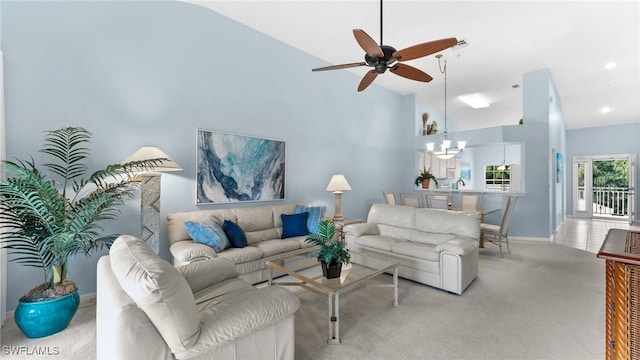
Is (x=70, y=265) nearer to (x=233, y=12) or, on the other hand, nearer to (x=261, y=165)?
(x=261, y=165)

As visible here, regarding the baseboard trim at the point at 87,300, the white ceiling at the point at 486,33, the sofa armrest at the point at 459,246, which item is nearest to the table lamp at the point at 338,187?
the white ceiling at the point at 486,33

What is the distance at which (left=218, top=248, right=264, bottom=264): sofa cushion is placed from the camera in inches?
119

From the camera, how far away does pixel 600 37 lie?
4.11 meters

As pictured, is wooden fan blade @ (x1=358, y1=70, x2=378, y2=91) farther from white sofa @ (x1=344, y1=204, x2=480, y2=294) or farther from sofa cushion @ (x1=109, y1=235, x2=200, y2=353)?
sofa cushion @ (x1=109, y1=235, x2=200, y2=353)

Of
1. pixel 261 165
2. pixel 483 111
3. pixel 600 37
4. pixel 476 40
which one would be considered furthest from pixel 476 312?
pixel 483 111

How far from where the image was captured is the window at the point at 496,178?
9992mm

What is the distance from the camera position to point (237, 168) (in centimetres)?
398

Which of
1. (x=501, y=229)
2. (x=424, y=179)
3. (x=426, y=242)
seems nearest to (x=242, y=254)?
(x=426, y=242)

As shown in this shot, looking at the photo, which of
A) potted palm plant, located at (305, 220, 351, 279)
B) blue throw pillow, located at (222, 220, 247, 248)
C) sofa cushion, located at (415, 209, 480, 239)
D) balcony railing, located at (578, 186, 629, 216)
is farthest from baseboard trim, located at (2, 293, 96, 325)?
balcony railing, located at (578, 186, 629, 216)

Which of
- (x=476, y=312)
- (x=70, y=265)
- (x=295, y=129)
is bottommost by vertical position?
(x=476, y=312)

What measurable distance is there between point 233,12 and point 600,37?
531 cm

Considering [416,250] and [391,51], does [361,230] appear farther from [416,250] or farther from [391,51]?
[391,51]

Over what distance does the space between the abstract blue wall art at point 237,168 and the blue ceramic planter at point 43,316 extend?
1630 millimetres

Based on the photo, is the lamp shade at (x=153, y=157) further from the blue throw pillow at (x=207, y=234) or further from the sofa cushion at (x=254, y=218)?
the sofa cushion at (x=254, y=218)
